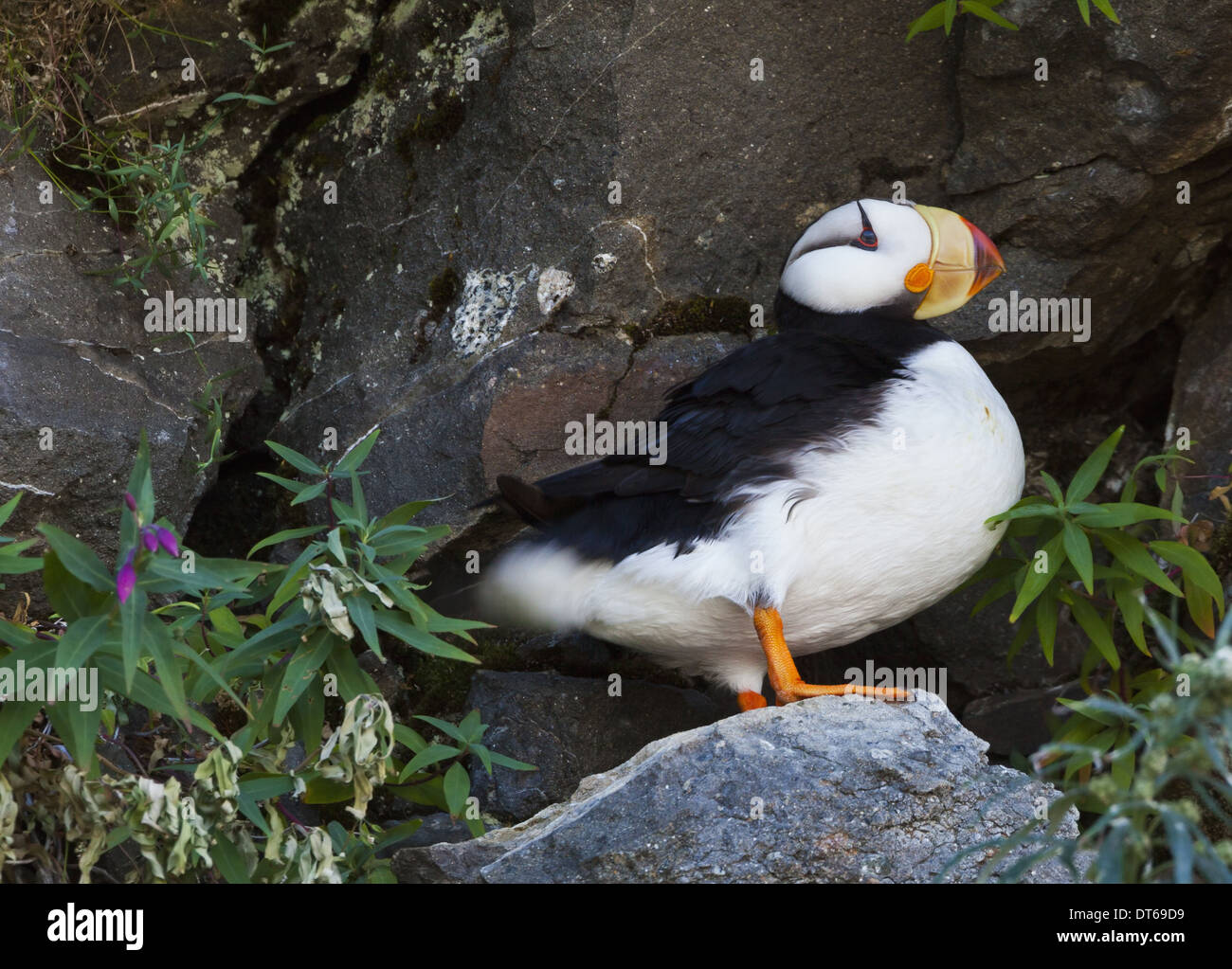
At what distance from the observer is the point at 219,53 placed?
4176 mm

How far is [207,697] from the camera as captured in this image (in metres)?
2.91

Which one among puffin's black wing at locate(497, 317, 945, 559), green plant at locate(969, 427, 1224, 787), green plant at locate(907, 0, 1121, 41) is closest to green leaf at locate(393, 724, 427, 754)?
puffin's black wing at locate(497, 317, 945, 559)

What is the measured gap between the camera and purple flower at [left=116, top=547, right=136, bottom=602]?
7.33ft

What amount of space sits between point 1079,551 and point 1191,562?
0.37 meters

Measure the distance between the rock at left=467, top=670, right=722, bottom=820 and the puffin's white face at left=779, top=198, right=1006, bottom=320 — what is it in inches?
50.3

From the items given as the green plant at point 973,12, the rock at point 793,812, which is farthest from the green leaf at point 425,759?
the green plant at point 973,12

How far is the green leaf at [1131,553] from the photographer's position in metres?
3.43

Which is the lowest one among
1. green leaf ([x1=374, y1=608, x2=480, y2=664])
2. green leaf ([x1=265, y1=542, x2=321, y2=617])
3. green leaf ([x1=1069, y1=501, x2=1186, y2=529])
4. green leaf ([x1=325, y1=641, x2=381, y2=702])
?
green leaf ([x1=325, y1=641, x2=381, y2=702])

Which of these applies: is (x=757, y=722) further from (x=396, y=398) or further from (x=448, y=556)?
(x=396, y=398)

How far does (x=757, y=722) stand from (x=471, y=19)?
250 cm

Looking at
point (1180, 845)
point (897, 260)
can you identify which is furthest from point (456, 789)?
point (1180, 845)

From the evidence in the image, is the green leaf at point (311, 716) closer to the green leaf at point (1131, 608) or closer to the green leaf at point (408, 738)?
the green leaf at point (408, 738)

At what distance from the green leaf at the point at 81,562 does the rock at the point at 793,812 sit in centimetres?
98

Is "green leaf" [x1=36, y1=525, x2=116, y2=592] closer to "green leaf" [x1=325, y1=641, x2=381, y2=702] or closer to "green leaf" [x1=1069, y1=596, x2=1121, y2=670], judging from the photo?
"green leaf" [x1=325, y1=641, x2=381, y2=702]
